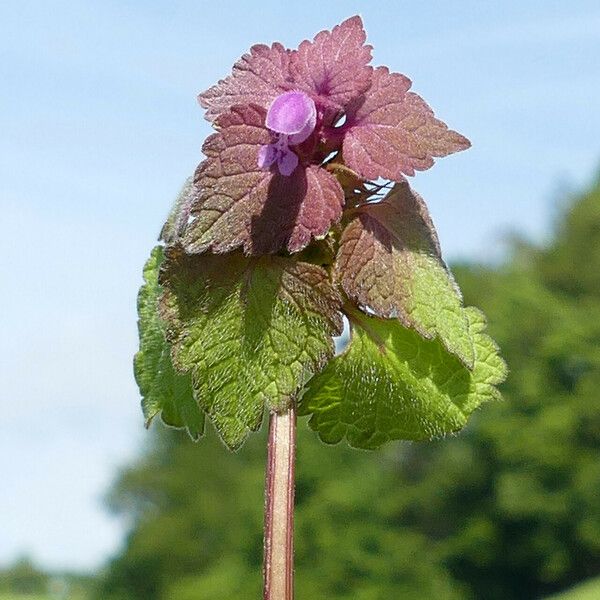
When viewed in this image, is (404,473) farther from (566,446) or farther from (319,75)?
(319,75)

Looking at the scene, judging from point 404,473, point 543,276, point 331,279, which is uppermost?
point 331,279

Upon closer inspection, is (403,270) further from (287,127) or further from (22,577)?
(22,577)

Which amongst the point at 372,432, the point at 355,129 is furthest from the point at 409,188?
the point at 372,432

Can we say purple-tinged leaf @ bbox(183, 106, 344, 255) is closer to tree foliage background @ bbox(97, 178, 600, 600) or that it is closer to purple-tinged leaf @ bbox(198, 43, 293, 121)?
purple-tinged leaf @ bbox(198, 43, 293, 121)

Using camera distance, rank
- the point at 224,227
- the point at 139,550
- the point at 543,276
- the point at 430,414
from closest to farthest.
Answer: the point at 224,227
the point at 430,414
the point at 139,550
the point at 543,276

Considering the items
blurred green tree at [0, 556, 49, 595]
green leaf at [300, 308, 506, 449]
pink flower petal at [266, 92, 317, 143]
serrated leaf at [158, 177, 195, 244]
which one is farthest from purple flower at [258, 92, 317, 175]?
blurred green tree at [0, 556, 49, 595]

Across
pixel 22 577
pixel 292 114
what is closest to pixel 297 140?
pixel 292 114

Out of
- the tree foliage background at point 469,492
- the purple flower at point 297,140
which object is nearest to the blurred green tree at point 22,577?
the tree foliage background at point 469,492
